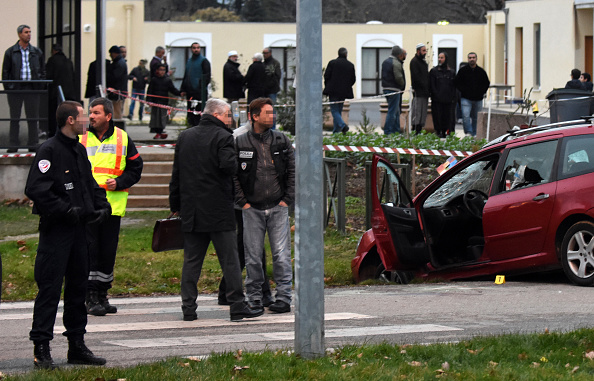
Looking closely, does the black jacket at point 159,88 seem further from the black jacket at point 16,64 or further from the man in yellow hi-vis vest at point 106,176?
the man in yellow hi-vis vest at point 106,176

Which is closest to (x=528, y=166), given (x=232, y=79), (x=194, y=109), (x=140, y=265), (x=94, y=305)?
(x=94, y=305)

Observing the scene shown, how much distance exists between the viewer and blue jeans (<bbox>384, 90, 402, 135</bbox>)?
22.8 meters

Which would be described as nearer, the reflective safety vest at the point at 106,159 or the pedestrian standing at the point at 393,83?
the reflective safety vest at the point at 106,159

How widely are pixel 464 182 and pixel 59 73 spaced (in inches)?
406

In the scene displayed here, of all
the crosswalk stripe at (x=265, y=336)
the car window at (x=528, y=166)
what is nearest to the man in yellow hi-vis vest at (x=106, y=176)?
the crosswalk stripe at (x=265, y=336)

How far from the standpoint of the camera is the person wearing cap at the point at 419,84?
22.8 metres

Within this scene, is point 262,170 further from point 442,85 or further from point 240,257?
point 442,85

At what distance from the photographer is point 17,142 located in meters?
17.9

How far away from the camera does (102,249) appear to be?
30.3ft

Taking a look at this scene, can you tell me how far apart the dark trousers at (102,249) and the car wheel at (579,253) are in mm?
4231

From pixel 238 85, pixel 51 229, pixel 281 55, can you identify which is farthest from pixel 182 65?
pixel 51 229

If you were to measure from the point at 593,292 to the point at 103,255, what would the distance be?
448 centimetres

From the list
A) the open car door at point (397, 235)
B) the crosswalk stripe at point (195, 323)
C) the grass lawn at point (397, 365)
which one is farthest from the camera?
the open car door at point (397, 235)

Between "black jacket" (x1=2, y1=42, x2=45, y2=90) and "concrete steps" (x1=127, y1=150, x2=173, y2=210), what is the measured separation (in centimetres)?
233
